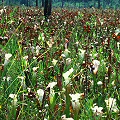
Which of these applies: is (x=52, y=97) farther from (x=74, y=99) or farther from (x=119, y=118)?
(x=119, y=118)

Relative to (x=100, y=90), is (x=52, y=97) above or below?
above

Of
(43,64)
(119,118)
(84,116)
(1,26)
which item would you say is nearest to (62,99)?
(84,116)

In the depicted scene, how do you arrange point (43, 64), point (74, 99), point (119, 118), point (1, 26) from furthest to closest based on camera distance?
point (1, 26) < point (43, 64) < point (119, 118) < point (74, 99)

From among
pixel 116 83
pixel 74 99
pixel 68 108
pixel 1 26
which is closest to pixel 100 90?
pixel 116 83

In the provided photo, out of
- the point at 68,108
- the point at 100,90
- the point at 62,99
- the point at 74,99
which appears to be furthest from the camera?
the point at 100,90

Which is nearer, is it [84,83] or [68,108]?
[68,108]

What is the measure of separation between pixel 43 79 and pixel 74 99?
1710mm

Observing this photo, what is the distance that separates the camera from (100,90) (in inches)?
100

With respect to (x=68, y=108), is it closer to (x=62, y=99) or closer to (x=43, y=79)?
(x=62, y=99)

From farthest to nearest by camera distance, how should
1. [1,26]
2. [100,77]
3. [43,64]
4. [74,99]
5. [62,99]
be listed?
1. [1,26]
2. [43,64]
3. [100,77]
4. [62,99]
5. [74,99]

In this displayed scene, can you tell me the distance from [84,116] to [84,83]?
603 mm

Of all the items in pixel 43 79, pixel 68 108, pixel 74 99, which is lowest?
pixel 43 79

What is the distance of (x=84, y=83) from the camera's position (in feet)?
8.64

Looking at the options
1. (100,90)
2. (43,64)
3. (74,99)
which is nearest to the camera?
(74,99)
